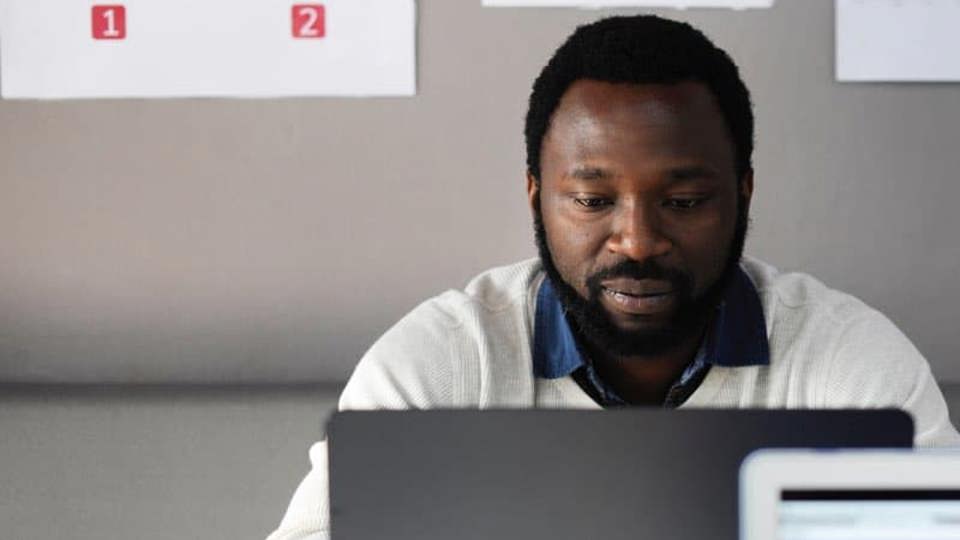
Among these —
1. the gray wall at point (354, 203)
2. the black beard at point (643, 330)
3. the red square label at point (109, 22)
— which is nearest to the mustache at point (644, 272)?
the black beard at point (643, 330)

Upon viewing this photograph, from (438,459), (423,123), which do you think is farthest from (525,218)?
(438,459)

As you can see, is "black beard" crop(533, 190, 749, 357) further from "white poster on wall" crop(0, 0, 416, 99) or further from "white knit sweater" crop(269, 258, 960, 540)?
"white poster on wall" crop(0, 0, 416, 99)

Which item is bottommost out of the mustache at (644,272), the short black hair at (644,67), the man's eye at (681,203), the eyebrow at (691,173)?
the mustache at (644,272)

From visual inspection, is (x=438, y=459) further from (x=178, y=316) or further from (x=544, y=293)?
(x=178, y=316)

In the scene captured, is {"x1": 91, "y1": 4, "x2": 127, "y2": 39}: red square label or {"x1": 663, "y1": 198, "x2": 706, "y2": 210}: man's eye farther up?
{"x1": 91, "y1": 4, "x2": 127, "y2": 39}: red square label

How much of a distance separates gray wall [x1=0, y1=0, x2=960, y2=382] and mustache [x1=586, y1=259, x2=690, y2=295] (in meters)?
0.42

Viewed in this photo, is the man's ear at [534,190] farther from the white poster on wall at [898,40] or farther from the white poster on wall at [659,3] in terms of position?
the white poster on wall at [898,40]

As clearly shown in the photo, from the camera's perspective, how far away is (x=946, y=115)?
1.46 m

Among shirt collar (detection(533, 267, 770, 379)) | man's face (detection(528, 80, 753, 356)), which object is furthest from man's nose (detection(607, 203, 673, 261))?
shirt collar (detection(533, 267, 770, 379))

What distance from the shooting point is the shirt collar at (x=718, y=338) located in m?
1.10

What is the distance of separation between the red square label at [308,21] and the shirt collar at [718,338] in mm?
500

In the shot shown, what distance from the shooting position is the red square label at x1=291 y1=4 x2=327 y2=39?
4.74 ft

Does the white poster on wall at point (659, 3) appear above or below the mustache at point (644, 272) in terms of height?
above

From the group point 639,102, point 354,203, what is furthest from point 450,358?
point 354,203
